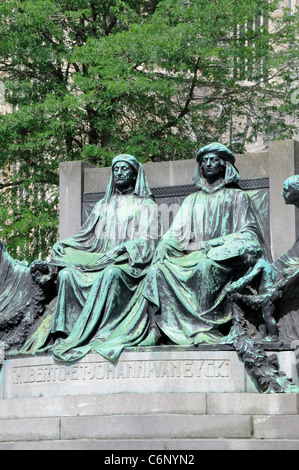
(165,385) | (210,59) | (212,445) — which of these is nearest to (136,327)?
(165,385)

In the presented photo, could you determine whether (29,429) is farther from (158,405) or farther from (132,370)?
(158,405)

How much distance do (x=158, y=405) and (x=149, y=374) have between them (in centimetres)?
46

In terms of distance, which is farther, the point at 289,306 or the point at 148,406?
the point at 289,306

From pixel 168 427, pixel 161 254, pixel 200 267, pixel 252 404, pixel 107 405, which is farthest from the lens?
pixel 161 254

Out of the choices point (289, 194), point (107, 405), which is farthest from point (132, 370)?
point (289, 194)

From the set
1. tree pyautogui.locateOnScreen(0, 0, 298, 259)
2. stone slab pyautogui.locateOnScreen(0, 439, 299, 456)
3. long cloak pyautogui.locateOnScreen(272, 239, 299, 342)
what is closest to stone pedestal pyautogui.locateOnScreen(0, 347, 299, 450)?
stone slab pyautogui.locateOnScreen(0, 439, 299, 456)

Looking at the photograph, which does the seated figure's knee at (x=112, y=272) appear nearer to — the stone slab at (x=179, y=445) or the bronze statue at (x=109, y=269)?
the bronze statue at (x=109, y=269)

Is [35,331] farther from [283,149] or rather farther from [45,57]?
[45,57]

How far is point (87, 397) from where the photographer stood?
46.0ft

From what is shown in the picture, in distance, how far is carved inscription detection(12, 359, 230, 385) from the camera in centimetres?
1380

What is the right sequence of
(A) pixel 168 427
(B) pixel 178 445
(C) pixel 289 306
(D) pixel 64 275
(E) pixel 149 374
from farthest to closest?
(D) pixel 64 275, (C) pixel 289 306, (E) pixel 149 374, (A) pixel 168 427, (B) pixel 178 445

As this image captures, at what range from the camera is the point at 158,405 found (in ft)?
44.8

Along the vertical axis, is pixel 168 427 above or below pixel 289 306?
below

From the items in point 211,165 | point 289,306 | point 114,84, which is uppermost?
point 114,84
